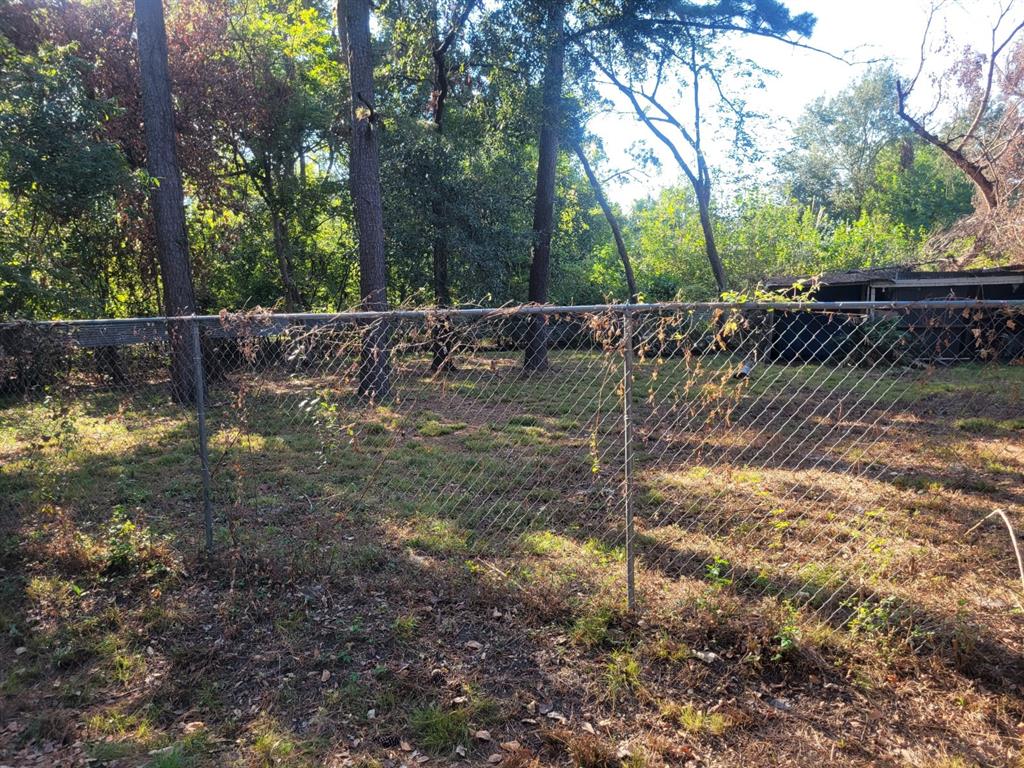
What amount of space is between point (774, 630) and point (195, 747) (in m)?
2.77

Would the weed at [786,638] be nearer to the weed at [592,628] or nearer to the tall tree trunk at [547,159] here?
the weed at [592,628]

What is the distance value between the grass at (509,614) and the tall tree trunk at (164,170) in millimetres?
3760

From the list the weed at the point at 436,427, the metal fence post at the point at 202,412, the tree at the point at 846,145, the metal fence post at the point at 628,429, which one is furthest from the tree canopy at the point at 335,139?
the tree at the point at 846,145

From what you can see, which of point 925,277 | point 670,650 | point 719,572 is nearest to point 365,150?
point 719,572

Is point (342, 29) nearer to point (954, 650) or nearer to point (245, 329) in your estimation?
A: point (245, 329)

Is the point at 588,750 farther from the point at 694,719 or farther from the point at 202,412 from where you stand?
the point at 202,412

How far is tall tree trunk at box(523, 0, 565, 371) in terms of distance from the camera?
40.0 ft

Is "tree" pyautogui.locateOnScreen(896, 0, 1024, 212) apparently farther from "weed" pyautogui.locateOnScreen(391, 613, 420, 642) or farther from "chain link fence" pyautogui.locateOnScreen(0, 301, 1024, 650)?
"weed" pyautogui.locateOnScreen(391, 613, 420, 642)

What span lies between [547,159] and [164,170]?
7.06 metres

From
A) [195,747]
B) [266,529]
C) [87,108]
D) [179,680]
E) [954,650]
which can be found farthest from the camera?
[87,108]

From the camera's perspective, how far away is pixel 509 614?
3.73 metres

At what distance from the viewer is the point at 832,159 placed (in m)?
38.2

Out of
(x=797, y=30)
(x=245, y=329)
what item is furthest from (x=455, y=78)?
(x=245, y=329)

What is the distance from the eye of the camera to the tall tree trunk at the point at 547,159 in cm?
1219
